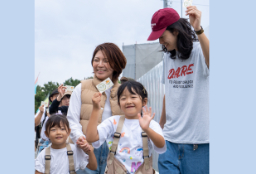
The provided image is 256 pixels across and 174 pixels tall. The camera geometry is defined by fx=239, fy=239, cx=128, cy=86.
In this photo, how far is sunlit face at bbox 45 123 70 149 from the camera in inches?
94.4

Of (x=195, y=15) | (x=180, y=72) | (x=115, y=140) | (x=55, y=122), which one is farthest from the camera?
(x=55, y=122)

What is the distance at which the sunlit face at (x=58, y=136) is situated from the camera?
7.87 feet

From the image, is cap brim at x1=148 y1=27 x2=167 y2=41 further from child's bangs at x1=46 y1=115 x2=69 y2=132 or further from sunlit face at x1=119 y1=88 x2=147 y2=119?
child's bangs at x1=46 y1=115 x2=69 y2=132

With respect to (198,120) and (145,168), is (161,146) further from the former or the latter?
(198,120)

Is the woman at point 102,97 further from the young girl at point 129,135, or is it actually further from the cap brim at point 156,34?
the cap brim at point 156,34

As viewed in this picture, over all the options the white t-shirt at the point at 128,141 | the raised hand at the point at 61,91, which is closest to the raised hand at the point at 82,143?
the white t-shirt at the point at 128,141

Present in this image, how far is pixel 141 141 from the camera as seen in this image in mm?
1926

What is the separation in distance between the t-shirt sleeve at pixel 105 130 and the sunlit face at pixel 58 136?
0.62 meters

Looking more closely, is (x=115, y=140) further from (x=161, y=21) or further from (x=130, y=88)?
(x=161, y=21)

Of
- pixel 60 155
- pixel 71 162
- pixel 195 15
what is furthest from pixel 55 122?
pixel 195 15

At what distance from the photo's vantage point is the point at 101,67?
7.68 ft

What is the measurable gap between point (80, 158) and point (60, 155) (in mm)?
199

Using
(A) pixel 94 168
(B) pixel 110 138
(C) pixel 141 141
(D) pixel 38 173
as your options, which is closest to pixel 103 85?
(B) pixel 110 138

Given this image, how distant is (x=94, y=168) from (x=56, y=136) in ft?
1.66
